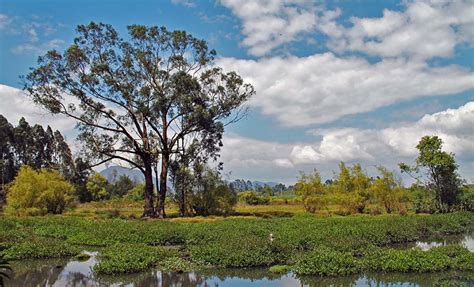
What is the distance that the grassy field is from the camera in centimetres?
1564

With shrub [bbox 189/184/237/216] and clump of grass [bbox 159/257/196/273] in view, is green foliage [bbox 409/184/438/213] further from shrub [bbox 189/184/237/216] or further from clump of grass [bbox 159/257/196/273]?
clump of grass [bbox 159/257/196/273]

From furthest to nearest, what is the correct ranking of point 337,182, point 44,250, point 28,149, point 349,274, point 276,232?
point 28,149 → point 337,182 → point 276,232 → point 44,250 → point 349,274

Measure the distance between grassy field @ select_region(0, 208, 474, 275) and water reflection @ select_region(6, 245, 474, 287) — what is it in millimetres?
464

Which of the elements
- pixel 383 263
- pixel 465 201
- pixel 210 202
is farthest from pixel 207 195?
pixel 383 263

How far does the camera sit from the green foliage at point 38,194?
1546 inches

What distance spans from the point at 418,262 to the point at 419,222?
534 inches

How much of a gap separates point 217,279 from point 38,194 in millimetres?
29946

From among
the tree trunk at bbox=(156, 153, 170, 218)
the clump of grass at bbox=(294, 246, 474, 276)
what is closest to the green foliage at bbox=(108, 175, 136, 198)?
the tree trunk at bbox=(156, 153, 170, 218)

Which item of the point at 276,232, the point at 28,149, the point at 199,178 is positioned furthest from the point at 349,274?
the point at 28,149

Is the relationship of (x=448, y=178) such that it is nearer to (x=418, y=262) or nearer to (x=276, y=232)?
(x=276, y=232)

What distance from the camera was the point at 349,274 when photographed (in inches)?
595

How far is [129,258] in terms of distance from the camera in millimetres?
16609

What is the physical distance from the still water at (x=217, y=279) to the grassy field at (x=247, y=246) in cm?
46

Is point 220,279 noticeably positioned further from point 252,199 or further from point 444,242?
point 252,199
